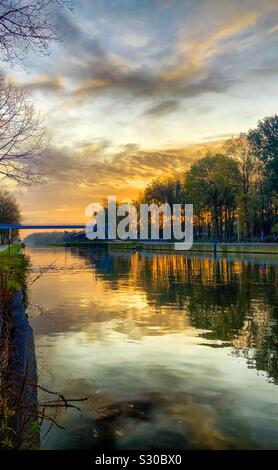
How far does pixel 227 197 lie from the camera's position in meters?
80.6

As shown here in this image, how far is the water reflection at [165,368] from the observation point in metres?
6.61

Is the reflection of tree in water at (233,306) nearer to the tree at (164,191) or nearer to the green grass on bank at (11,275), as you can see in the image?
the green grass on bank at (11,275)

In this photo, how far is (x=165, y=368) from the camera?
10.1 metres

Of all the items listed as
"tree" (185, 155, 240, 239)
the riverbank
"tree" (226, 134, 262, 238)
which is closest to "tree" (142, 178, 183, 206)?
the riverbank

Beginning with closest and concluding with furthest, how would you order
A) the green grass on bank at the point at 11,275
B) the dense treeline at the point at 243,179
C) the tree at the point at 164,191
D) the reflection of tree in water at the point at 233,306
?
the green grass on bank at the point at 11,275
the reflection of tree in water at the point at 233,306
the dense treeline at the point at 243,179
the tree at the point at 164,191

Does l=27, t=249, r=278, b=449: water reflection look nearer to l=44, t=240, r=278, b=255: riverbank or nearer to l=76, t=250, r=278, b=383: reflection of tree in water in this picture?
l=76, t=250, r=278, b=383: reflection of tree in water

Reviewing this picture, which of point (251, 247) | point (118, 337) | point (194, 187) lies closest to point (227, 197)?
point (194, 187)

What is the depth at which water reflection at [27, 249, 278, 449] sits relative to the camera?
6605 mm

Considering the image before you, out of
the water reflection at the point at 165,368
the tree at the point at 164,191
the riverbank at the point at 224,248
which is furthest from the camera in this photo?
the tree at the point at 164,191

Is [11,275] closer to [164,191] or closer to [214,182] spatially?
[214,182]

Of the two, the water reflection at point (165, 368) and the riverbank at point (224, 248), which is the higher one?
the riverbank at point (224, 248)

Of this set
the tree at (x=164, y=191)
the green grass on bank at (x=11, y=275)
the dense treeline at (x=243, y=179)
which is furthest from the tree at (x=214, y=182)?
the green grass on bank at (x=11, y=275)

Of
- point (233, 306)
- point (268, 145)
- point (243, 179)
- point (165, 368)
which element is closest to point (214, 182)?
point (243, 179)
